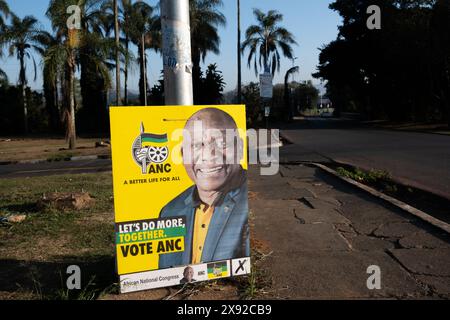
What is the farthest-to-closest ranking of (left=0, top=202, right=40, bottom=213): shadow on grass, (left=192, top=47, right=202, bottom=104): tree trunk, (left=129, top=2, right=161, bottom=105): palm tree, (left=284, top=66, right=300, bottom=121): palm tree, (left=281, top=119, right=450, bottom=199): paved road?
(left=284, top=66, right=300, bottom=121): palm tree < (left=129, top=2, right=161, bottom=105): palm tree < (left=192, top=47, right=202, bottom=104): tree trunk < (left=281, top=119, right=450, bottom=199): paved road < (left=0, top=202, right=40, bottom=213): shadow on grass

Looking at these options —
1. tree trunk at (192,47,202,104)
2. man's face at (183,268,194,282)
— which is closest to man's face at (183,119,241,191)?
man's face at (183,268,194,282)

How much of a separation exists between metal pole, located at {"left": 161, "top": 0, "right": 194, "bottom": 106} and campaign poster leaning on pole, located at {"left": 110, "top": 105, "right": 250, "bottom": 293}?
75 centimetres

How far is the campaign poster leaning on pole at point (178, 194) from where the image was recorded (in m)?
3.70

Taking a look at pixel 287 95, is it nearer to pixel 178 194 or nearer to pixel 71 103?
pixel 71 103

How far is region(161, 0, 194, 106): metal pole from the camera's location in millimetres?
4449

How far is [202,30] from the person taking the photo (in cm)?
3688

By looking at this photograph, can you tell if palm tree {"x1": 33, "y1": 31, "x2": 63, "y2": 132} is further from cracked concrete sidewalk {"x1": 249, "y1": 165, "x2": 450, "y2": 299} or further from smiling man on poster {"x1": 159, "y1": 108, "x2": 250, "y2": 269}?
smiling man on poster {"x1": 159, "y1": 108, "x2": 250, "y2": 269}

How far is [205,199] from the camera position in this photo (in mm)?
3992

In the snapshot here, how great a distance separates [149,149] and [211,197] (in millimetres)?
688

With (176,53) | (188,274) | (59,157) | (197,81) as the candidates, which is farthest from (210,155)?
(197,81)

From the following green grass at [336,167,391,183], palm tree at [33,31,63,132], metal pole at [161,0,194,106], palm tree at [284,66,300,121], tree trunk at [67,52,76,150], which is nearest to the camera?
metal pole at [161,0,194,106]

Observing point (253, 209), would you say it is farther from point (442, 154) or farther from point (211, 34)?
point (211, 34)

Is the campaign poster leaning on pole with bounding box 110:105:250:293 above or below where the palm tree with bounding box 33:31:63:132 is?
below
